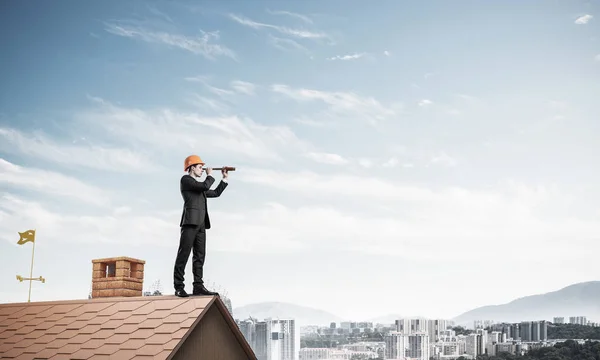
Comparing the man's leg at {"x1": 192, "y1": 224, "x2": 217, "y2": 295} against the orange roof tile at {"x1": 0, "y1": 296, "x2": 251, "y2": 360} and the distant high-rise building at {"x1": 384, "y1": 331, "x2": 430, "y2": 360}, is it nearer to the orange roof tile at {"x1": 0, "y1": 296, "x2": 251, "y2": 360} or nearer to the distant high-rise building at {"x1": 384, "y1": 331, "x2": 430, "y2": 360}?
the orange roof tile at {"x1": 0, "y1": 296, "x2": 251, "y2": 360}

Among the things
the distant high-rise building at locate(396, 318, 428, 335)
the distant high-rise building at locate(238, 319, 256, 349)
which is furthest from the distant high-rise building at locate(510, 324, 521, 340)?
the distant high-rise building at locate(238, 319, 256, 349)

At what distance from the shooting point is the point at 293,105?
46.2 m

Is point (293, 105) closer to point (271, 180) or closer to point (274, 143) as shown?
point (274, 143)

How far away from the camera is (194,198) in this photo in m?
7.60

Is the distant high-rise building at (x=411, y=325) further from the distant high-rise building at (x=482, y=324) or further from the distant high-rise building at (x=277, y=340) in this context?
Result: the distant high-rise building at (x=277, y=340)

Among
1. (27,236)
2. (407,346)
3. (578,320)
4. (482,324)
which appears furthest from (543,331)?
(27,236)

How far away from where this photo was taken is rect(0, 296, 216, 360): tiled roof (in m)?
6.81

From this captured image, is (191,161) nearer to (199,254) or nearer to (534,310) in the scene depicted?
(199,254)

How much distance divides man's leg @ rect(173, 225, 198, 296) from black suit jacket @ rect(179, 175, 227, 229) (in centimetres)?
9

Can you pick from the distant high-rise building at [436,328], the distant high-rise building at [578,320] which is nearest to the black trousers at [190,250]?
the distant high-rise building at [578,320]

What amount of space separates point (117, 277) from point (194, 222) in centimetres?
194

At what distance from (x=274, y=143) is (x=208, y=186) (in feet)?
136

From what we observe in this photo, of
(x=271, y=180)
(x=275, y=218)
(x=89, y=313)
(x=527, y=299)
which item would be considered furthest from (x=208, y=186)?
(x=527, y=299)

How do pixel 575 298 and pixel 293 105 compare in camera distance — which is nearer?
pixel 293 105
